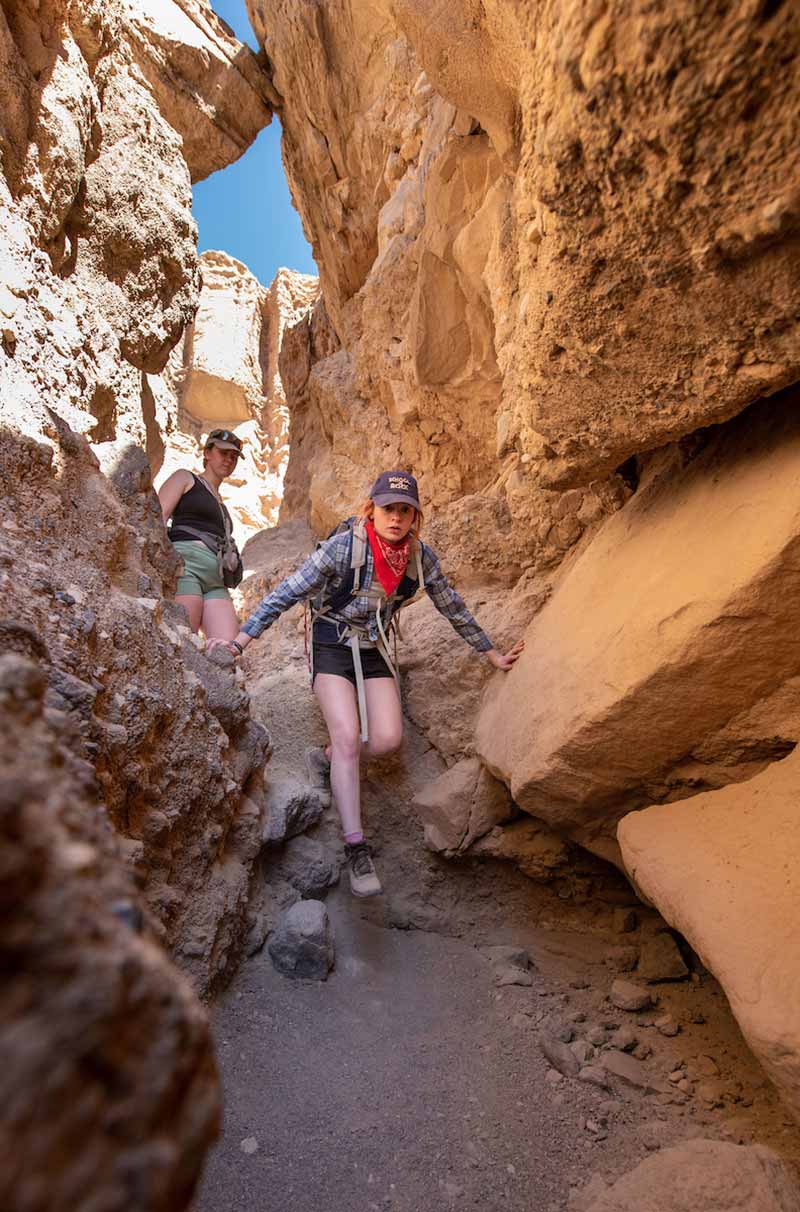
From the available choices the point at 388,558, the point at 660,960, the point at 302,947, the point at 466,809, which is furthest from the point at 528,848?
the point at 388,558

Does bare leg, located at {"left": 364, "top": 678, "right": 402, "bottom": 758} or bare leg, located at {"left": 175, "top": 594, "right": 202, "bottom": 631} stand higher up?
bare leg, located at {"left": 175, "top": 594, "right": 202, "bottom": 631}

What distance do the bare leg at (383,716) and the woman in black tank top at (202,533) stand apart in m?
0.85

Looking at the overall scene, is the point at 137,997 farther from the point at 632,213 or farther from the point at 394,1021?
the point at 394,1021

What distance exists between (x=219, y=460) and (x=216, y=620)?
0.99m

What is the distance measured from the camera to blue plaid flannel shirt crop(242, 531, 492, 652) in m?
2.75

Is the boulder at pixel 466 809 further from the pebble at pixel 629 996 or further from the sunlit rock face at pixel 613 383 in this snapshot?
the pebble at pixel 629 996

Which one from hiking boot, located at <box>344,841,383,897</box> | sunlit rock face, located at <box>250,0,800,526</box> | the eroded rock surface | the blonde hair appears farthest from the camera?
the blonde hair

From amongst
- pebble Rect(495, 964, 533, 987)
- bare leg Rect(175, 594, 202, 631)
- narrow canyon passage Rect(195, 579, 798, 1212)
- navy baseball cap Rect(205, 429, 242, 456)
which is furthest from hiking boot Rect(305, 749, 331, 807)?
navy baseball cap Rect(205, 429, 242, 456)

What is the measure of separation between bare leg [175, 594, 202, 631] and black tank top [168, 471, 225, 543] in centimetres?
39

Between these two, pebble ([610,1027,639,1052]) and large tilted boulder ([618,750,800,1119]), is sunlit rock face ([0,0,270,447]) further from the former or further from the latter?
pebble ([610,1027,639,1052])

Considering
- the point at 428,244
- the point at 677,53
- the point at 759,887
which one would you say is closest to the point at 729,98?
the point at 677,53

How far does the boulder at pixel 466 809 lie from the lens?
2639mm

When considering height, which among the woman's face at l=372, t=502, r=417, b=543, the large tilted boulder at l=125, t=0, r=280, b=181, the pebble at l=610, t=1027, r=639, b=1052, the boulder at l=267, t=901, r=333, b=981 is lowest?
the pebble at l=610, t=1027, r=639, b=1052

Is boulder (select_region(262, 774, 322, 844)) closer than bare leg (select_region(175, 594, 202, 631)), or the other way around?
boulder (select_region(262, 774, 322, 844))
